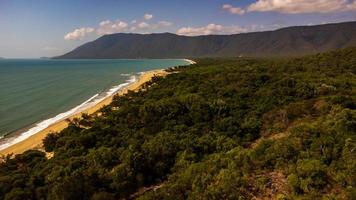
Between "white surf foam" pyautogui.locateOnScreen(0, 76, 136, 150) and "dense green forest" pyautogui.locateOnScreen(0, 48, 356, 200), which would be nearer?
"dense green forest" pyautogui.locateOnScreen(0, 48, 356, 200)

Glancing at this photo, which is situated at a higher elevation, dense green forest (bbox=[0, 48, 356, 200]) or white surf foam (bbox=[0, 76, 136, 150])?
dense green forest (bbox=[0, 48, 356, 200])

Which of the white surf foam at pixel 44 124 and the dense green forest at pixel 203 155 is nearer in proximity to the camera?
the dense green forest at pixel 203 155

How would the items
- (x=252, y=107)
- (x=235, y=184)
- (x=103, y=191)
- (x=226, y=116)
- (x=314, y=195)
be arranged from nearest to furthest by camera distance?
(x=314, y=195)
(x=235, y=184)
(x=103, y=191)
(x=226, y=116)
(x=252, y=107)

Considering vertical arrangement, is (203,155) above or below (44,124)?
above

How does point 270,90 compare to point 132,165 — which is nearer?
point 132,165

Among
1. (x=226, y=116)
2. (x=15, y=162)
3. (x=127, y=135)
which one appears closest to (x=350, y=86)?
(x=226, y=116)

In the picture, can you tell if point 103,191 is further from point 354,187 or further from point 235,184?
point 354,187

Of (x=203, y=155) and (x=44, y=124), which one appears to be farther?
(x=44, y=124)

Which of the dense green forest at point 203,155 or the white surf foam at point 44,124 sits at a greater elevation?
the dense green forest at point 203,155
